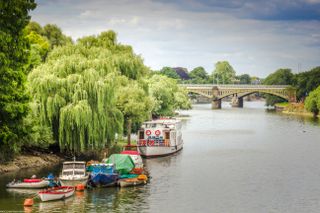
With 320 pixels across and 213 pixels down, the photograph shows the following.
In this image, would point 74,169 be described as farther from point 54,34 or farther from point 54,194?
point 54,34

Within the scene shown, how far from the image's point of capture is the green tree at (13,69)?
49.1 m

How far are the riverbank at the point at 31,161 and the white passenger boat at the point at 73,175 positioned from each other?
6.81m

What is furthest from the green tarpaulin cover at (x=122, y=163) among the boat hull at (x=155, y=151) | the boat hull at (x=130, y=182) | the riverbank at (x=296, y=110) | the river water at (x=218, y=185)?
the riverbank at (x=296, y=110)

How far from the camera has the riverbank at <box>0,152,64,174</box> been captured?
5435 centimetres

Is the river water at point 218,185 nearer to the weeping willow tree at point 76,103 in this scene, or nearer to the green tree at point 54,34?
the weeping willow tree at point 76,103

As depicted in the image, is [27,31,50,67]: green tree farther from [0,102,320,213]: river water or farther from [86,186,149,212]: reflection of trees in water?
[86,186,149,212]: reflection of trees in water

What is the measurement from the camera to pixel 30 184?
47.8 metres

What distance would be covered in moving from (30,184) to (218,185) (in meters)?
15.3

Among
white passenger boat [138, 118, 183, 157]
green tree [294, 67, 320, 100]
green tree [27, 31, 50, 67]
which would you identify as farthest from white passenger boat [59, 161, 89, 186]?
green tree [294, 67, 320, 100]

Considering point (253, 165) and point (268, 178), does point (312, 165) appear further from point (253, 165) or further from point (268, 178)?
point (268, 178)

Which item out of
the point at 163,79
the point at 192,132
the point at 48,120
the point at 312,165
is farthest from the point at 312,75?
the point at 48,120

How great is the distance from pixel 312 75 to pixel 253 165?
416ft

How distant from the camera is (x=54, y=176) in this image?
172 feet

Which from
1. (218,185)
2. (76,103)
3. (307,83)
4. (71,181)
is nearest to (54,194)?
(71,181)
